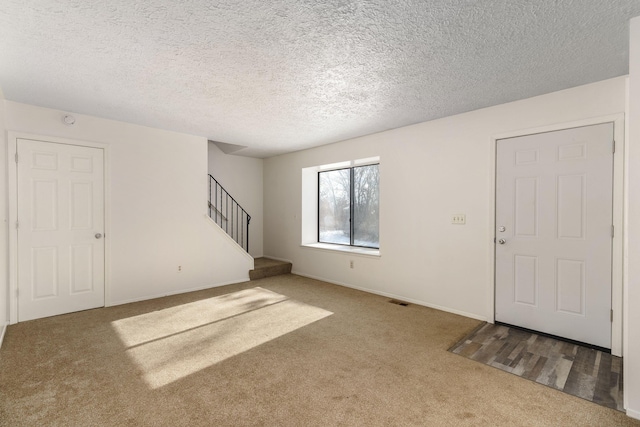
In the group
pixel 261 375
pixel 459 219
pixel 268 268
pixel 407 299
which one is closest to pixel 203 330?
pixel 261 375

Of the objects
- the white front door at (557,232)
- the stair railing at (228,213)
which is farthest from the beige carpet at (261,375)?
the stair railing at (228,213)

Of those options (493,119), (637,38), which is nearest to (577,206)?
(493,119)

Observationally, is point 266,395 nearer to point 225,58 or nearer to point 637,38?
point 225,58

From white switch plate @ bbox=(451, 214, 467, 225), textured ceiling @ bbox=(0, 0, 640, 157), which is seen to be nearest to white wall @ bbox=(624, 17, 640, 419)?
textured ceiling @ bbox=(0, 0, 640, 157)

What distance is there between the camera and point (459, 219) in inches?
151

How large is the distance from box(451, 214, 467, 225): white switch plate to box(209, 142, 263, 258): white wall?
169 inches

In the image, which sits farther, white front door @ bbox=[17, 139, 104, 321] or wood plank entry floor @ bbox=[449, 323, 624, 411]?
white front door @ bbox=[17, 139, 104, 321]

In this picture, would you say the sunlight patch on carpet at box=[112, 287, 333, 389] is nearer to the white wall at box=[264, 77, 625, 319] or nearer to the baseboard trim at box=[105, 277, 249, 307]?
the baseboard trim at box=[105, 277, 249, 307]

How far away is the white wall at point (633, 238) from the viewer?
76.4 inches

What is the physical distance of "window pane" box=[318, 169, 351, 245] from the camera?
19.5 feet

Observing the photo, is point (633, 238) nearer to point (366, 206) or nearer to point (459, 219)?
point (459, 219)

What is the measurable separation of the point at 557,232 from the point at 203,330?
3877 mm

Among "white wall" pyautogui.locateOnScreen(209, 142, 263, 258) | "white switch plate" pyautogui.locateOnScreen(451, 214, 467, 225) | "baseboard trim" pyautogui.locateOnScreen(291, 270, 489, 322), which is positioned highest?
"white wall" pyautogui.locateOnScreen(209, 142, 263, 258)

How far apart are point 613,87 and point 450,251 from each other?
2243 mm
